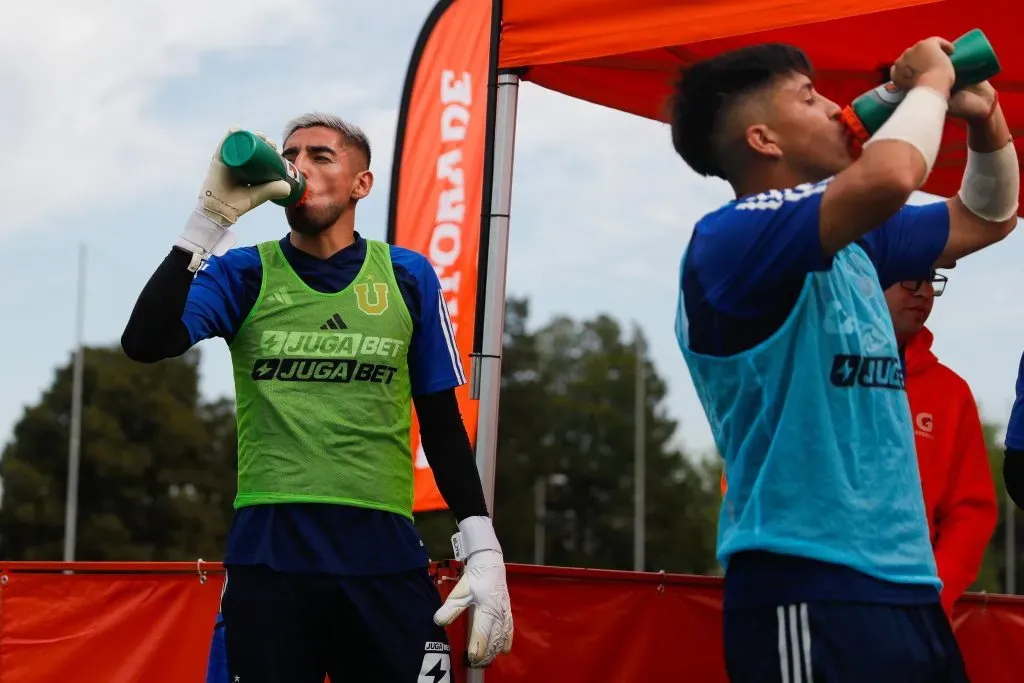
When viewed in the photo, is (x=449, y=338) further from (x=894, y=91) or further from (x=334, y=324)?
(x=894, y=91)

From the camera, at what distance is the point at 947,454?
474 cm

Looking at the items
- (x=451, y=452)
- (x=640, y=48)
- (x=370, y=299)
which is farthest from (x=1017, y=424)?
(x=370, y=299)

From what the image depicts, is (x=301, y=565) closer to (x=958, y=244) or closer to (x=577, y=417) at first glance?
(x=958, y=244)

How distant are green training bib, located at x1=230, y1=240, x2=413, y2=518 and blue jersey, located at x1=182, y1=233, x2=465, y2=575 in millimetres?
38

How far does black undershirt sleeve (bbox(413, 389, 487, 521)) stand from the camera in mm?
3969

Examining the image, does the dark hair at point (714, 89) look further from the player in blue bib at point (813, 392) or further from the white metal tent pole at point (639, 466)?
the white metal tent pole at point (639, 466)

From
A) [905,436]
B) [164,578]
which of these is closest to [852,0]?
[905,436]

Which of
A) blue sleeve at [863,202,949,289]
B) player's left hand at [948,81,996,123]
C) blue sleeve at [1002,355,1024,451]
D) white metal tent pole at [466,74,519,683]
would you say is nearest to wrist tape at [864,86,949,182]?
player's left hand at [948,81,996,123]

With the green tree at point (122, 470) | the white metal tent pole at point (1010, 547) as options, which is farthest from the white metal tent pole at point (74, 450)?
the white metal tent pole at point (1010, 547)

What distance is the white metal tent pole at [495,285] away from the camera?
16.1ft

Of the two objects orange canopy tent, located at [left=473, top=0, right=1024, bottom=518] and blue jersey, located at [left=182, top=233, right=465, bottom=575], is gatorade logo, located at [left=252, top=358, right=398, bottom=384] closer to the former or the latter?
blue jersey, located at [left=182, top=233, right=465, bottom=575]

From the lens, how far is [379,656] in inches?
141

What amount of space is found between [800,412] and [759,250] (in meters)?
0.32

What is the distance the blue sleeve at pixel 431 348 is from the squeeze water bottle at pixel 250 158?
55 cm
